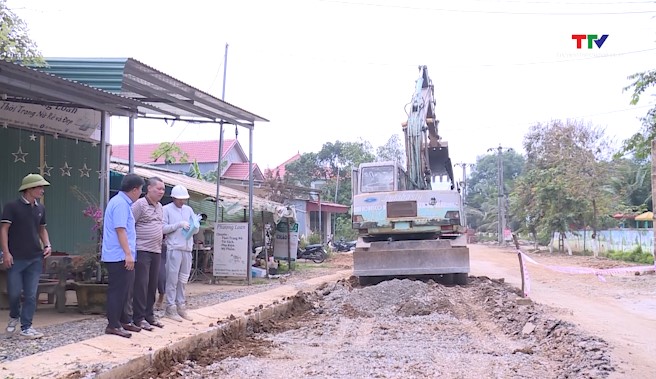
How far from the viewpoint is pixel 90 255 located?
8.84 m

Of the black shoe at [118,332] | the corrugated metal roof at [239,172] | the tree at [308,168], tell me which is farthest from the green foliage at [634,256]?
the tree at [308,168]

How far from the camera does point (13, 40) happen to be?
1043cm

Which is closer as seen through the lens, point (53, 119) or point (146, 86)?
point (146, 86)

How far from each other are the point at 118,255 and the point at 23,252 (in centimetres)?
106

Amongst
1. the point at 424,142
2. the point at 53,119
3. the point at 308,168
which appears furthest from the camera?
the point at 308,168

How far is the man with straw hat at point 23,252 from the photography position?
256 inches

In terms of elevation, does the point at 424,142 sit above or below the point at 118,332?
above

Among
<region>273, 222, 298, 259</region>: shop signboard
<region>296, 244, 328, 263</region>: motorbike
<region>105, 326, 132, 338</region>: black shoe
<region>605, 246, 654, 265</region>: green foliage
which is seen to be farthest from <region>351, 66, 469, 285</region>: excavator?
<region>605, 246, 654, 265</region>: green foliage

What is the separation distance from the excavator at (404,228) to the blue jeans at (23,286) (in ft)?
26.0

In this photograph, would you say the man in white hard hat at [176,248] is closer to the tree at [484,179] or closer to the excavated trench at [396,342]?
the excavated trench at [396,342]

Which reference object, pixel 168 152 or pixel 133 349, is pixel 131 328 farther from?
pixel 168 152

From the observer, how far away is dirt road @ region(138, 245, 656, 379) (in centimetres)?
610

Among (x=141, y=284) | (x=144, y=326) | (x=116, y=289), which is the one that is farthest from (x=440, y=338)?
(x=116, y=289)

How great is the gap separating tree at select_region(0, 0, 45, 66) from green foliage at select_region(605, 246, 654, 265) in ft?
75.5
